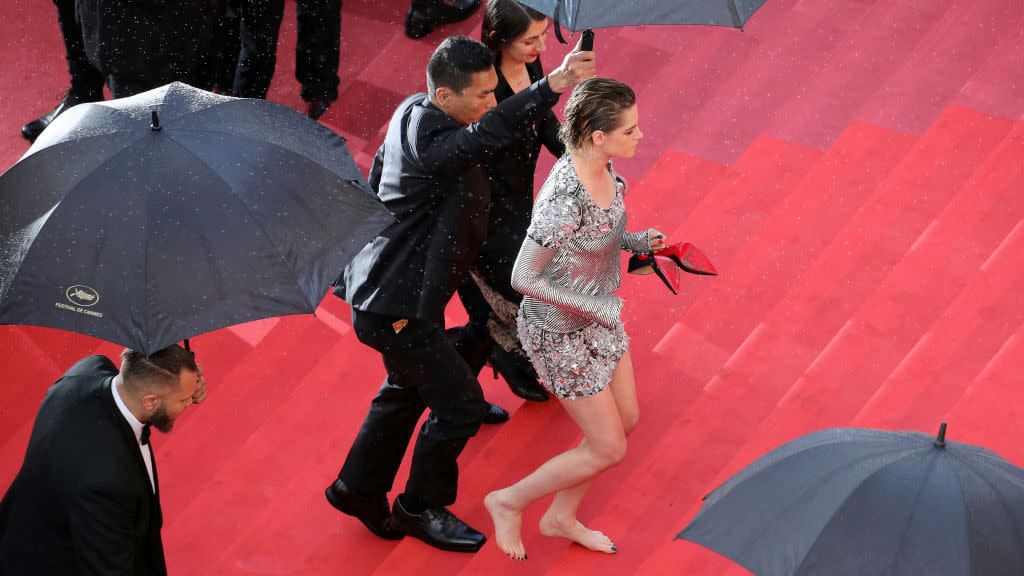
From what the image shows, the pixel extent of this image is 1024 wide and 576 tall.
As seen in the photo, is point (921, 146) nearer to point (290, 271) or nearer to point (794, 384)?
point (794, 384)

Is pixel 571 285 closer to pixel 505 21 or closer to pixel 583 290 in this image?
pixel 583 290

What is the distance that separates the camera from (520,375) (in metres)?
4.55

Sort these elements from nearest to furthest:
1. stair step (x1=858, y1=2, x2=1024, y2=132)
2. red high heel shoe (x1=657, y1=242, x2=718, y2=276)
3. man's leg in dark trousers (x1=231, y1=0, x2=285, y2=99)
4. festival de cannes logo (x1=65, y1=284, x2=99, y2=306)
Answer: festival de cannes logo (x1=65, y1=284, x2=99, y2=306) → red high heel shoe (x1=657, y1=242, x2=718, y2=276) → stair step (x1=858, y1=2, x2=1024, y2=132) → man's leg in dark trousers (x1=231, y1=0, x2=285, y2=99)

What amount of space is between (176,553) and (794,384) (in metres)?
2.33

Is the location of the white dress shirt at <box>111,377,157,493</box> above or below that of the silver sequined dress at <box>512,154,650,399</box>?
above

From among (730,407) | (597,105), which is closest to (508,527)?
(730,407)

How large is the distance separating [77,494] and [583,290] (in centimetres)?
155

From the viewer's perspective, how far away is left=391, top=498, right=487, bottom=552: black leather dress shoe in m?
4.17

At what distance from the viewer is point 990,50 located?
5.21 meters

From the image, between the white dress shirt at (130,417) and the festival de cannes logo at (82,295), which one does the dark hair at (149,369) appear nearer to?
the white dress shirt at (130,417)

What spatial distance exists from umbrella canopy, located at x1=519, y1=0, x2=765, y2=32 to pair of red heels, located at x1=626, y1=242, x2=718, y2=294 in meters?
0.82

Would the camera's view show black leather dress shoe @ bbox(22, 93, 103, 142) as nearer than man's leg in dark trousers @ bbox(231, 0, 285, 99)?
No

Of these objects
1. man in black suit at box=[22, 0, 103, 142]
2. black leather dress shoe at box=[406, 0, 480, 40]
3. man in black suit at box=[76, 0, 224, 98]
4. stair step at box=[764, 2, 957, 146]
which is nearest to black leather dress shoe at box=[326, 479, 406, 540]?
man in black suit at box=[76, 0, 224, 98]

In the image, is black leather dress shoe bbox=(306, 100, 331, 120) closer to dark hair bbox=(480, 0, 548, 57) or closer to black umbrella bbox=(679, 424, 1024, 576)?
dark hair bbox=(480, 0, 548, 57)
